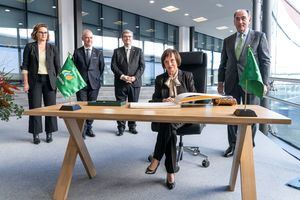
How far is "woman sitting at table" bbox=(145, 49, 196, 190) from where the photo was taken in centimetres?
207

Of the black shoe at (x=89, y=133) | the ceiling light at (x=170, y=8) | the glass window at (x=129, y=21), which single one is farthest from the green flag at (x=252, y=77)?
the glass window at (x=129, y=21)

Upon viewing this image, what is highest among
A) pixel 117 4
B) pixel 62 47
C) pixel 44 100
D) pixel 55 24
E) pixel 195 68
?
pixel 117 4

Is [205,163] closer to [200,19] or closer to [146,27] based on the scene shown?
[146,27]

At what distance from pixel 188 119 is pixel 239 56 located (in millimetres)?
1657

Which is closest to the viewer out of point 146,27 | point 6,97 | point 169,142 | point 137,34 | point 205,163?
point 6,97

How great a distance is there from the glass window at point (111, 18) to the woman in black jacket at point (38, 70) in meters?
6.61

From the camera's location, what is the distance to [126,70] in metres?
3.80

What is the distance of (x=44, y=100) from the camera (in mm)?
3373

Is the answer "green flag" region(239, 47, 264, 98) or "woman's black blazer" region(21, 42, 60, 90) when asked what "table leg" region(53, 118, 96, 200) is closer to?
"green flag" region(239, 47, 264, 98)

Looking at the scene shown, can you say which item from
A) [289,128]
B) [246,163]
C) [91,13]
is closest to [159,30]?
[91,13]

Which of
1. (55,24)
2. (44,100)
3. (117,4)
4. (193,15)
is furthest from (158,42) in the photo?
(44,100)

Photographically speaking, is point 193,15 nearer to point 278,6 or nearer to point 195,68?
point 278,6

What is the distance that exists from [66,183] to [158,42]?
432 inches

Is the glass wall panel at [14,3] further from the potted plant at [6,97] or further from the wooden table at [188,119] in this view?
the potted plant at [6,97]
